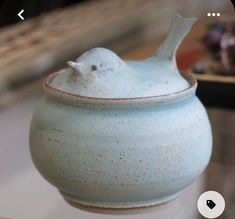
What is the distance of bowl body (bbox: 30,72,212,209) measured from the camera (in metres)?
0.52

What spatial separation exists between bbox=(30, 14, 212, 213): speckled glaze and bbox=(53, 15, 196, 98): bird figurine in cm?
1

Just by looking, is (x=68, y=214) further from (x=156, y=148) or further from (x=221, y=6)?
(x=221, y=6)

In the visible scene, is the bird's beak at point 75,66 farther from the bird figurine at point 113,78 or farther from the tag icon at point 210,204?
the tag icon at point 210,204

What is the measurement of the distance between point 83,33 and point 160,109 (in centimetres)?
99

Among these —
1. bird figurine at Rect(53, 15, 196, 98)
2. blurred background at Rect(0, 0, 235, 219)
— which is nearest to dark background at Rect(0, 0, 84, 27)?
blurred background at Rect(0, 0, 235, 219)

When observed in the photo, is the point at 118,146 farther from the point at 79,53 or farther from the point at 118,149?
the point at 79,53

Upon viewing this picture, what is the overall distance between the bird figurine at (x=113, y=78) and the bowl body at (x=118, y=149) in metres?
0.01

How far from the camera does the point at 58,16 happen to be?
1.60 metres

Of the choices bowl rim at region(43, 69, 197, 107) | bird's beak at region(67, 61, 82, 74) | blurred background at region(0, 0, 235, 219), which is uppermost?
bird's beak at region(67, 61, 82, 74)

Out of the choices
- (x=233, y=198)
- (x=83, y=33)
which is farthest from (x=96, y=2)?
(x=233, y=198)

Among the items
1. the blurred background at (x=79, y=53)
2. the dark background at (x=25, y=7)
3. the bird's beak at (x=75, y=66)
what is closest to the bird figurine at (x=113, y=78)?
the bird's beak at (x=75, y=66)

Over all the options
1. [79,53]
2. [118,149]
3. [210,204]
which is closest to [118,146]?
[118,149]

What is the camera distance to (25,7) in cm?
134

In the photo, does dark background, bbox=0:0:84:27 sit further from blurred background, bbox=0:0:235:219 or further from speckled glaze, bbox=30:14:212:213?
speckled glaze, bbox=30:14:212:213
